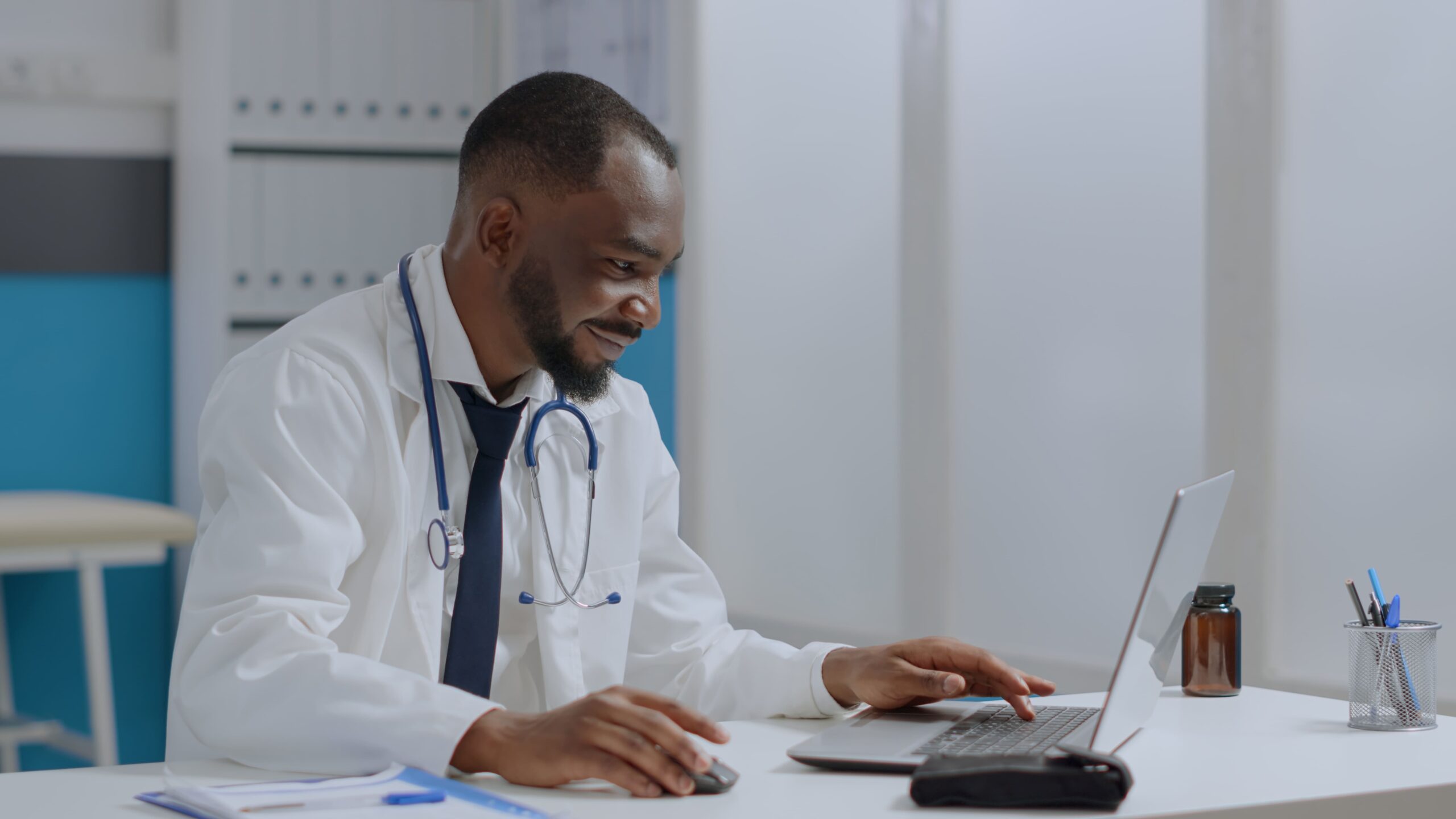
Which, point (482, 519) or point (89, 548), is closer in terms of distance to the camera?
point (482, 519)

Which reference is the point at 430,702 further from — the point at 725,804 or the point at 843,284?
the point at 843,284

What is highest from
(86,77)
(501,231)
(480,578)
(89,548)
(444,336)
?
(86,77)

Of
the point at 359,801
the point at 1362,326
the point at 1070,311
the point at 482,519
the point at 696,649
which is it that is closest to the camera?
the point at 359,801

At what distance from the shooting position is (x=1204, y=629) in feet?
4.47

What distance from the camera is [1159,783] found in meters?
0.98

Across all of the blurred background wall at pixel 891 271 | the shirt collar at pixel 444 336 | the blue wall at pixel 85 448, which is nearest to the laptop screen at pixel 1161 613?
the shirt collar at pixel 444 336

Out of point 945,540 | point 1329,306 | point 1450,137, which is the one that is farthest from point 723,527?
point 1450,137

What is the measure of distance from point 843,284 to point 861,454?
33 cm

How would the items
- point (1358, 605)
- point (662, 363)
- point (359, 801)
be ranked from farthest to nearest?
point (662, 363) → point (1358, 605) → point (359, 801)

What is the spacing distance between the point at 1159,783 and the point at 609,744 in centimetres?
37

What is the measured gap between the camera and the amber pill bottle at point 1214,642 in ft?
4.46

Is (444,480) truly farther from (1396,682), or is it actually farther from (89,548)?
(89,548)

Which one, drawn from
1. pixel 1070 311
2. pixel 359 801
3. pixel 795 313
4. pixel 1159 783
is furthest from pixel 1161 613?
pixel 795 313

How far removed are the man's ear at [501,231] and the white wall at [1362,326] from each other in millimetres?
1064
